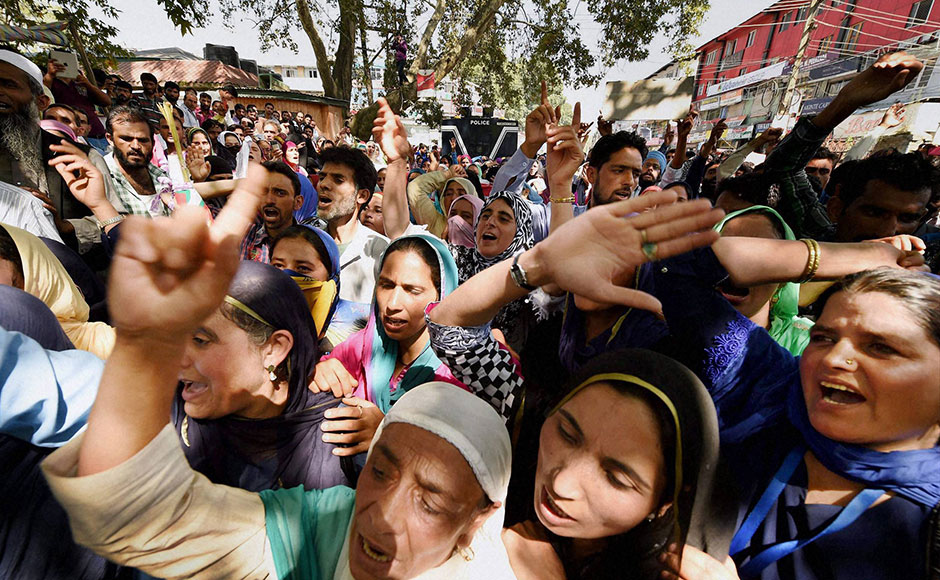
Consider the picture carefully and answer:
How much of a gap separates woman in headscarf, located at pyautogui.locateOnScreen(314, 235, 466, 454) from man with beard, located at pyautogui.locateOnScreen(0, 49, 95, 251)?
87.1 inches

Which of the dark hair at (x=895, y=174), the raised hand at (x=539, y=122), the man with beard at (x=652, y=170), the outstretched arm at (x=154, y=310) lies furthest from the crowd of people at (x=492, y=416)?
the man with beard at (x=652, y=170)

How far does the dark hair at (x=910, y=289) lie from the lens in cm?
101

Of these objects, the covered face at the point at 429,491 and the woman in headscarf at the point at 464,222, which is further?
the woman in headscarf at the point at 464,222

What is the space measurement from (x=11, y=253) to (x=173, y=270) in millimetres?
1649

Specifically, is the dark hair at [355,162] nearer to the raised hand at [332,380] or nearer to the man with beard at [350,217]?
the man with beard at [350,217]

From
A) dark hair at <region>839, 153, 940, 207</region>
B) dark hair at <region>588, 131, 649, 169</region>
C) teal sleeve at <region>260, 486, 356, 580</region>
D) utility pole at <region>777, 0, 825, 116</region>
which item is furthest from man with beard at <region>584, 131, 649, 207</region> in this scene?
utility pole at <region>777, 0, 825, 116</region>

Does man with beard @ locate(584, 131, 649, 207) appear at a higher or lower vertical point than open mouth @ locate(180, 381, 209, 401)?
higher

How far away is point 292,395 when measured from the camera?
1.63 meters

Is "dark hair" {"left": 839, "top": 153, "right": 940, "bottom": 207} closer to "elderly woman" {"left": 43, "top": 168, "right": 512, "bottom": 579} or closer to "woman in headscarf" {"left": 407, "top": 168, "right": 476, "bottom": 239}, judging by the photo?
"elderly woman" {"left": 43, "top": 168, "right": 512, "bottom": 579}

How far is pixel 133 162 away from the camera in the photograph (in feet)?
11.5

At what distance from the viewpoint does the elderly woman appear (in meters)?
0.74

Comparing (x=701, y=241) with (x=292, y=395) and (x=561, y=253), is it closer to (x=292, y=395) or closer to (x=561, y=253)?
(x=561, y=253)

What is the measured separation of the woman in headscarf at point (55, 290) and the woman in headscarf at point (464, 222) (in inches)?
107

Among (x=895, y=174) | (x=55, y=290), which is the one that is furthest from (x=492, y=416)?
(x=895, y=174)
